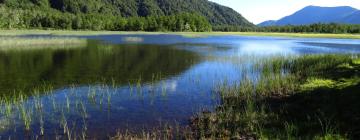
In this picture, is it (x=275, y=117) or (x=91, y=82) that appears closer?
(x=275, y=117)

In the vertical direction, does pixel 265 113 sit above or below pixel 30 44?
below

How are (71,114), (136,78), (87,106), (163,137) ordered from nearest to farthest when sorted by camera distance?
(163,137) < (71,114) < (87,106) < (136,78)

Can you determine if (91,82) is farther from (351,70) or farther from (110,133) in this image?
(351,70)

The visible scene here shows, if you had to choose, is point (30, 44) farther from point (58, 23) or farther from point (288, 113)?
point (58, 23)

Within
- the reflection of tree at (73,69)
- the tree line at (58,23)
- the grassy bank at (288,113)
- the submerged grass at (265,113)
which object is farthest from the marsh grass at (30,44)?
the tree line at (58,23)

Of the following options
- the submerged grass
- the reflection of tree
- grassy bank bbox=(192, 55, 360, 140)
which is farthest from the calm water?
grassy bank bbox=(192, 55, 360, 140)

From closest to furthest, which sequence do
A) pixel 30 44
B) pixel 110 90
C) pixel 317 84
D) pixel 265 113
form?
pixel 265 113, pixel 317 84, pixel 110 90, pixel 30 44

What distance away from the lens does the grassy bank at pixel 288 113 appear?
47.2 ft

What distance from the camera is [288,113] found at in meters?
17.9

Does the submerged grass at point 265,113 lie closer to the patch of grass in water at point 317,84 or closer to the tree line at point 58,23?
the patch of grass in water at point 317,84

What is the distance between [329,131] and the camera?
1322 cm

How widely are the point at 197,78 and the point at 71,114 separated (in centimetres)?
1603

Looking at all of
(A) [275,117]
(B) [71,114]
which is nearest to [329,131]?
(A) [275,117]

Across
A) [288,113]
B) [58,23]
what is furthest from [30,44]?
[58,23]
